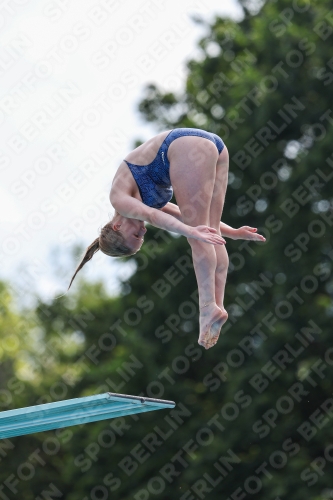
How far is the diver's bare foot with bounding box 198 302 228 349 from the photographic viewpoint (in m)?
5.05

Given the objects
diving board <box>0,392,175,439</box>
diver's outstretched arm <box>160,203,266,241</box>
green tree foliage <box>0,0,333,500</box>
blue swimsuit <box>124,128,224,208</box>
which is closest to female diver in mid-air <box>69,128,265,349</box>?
blue swimsuit <box>124,128,224,208</box>

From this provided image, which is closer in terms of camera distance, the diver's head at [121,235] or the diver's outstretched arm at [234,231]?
the diver's head at [121,235]

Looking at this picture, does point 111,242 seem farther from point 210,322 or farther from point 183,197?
point 210,322

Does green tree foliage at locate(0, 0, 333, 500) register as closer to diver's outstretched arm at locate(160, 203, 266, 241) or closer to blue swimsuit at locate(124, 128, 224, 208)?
diver's outstretched arm at locate(160, 203, 266, 241)

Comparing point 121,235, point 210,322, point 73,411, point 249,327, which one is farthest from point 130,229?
point 249,327

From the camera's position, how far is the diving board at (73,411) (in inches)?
184

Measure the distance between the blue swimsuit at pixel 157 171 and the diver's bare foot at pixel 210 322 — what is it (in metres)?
0.81

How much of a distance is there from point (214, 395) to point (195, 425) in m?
0.76

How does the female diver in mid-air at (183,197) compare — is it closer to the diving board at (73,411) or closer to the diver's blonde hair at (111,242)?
the diver's blonde hair at (111,242)

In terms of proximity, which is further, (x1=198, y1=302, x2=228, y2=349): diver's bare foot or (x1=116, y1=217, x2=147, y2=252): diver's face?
(x1=116, y1=217, x2=147, y2=252): diver's face

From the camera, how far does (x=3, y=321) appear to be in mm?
27578

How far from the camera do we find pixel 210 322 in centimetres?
507

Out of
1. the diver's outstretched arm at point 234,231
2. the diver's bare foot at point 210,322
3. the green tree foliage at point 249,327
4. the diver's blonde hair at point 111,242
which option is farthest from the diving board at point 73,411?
the green tree foliage at point 249,327

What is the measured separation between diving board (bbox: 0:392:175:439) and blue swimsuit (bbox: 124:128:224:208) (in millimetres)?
1284
